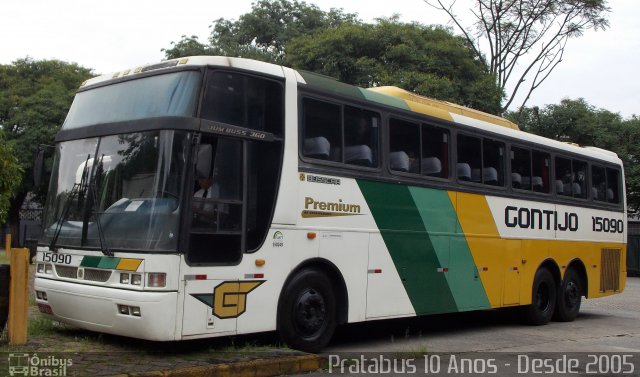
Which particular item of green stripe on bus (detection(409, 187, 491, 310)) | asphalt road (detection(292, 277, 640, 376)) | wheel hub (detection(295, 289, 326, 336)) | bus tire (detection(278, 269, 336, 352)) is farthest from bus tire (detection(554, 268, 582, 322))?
wheel hub (detection(295, 289, 326, 336))

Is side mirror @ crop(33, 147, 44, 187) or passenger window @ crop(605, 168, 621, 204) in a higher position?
passenger window @ crop(605, 168, 621, 204)

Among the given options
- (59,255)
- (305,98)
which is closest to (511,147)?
(305,98)

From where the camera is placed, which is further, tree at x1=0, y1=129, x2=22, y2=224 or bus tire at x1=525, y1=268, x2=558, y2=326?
tree at x1=0, y1=129, x2=22, y2=224

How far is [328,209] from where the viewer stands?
875 cm

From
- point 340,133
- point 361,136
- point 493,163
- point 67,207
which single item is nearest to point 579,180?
point 493,163

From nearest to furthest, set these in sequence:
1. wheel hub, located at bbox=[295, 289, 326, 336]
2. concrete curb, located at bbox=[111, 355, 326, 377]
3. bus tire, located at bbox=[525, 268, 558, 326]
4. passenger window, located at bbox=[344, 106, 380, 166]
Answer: concrete curb, located at bbox=[111, 355, 326, 377] → wheel hub, located at bbox=[295, 289, 326, 336] → passenger window, located at bbox=[344, 106, 380, 166] → bus tire, located at bbox=[525, 268, 558, 326]

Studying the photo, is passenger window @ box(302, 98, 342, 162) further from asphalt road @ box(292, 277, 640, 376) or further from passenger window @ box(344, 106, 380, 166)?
asphalt road @ box(292, 277, 640, 376)

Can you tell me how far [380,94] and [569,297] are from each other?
6617 millimetres

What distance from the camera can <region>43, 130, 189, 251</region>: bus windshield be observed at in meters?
7.13

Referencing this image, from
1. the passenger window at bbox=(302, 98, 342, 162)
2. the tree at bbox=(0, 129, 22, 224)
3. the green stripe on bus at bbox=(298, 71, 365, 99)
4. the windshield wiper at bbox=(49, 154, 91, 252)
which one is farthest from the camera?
the tree at bbox=(0, 129, 22, 224)

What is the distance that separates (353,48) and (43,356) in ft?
78.4

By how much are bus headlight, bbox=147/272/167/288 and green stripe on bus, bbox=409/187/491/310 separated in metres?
4.25

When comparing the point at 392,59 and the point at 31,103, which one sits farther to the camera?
the point at 31,103

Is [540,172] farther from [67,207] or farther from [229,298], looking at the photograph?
[67,207]
